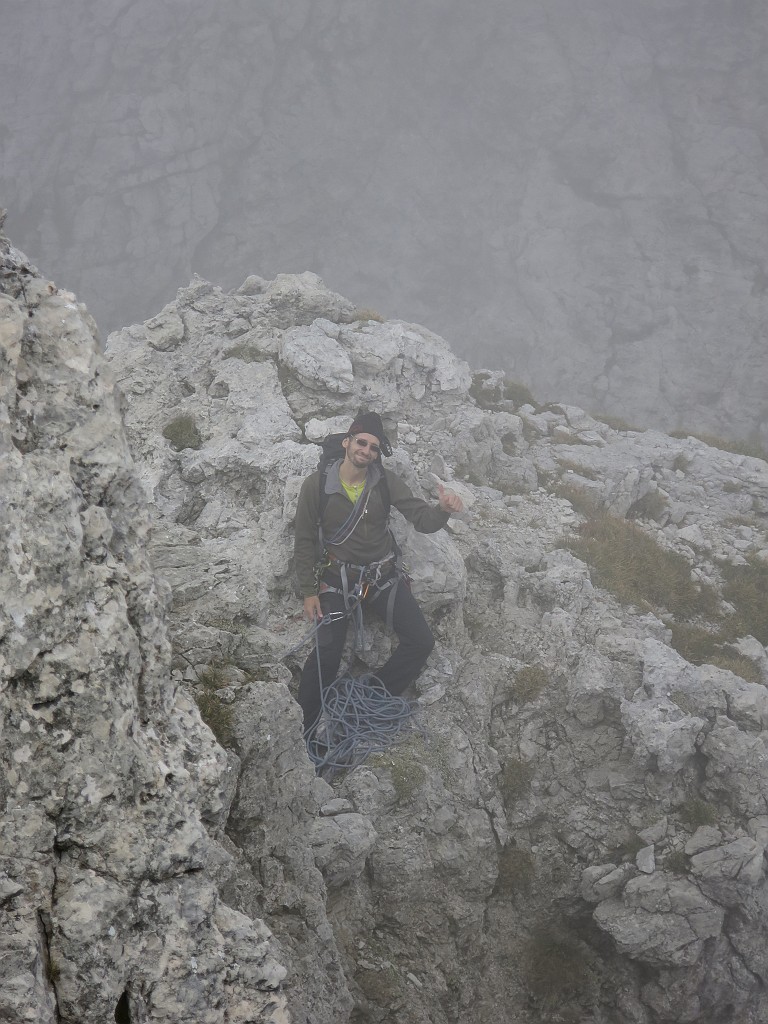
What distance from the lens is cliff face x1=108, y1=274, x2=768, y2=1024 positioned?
591cm

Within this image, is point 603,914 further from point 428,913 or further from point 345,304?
point 345,304

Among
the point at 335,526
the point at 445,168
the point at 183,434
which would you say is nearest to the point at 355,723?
the point at 335,526

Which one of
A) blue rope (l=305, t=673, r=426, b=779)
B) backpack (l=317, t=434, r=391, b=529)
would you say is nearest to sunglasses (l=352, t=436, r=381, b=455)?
backpack (l=317, t=434, r=391, b=529)

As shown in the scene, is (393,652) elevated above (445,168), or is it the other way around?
(445,168)

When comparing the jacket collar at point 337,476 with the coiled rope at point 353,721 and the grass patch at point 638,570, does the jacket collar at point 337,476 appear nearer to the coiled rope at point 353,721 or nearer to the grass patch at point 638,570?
the coiled rope at point 353,721

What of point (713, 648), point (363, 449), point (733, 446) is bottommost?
point (713, 648)

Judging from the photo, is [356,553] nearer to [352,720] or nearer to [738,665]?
[352,720]

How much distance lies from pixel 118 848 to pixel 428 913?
594 centimetres

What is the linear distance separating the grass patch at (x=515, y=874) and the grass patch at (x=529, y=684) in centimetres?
221

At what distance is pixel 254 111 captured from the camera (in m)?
59.2

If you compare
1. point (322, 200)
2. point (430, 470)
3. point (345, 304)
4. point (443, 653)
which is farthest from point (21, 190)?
point (443, 653)

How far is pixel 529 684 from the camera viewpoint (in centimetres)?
1018

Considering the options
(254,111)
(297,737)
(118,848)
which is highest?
(254,111)

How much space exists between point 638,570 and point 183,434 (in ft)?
29.3
